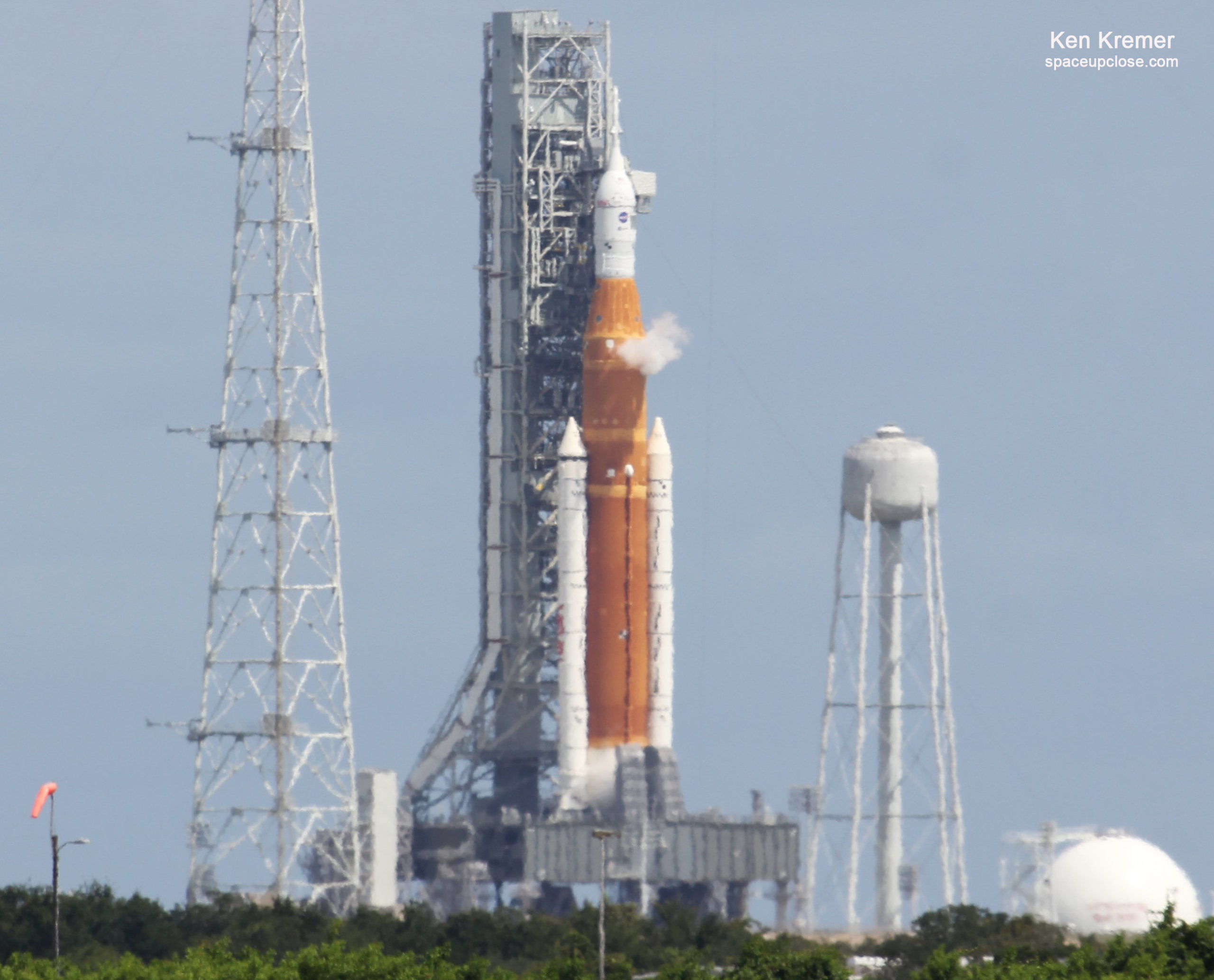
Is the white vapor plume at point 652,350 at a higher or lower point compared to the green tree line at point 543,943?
higher

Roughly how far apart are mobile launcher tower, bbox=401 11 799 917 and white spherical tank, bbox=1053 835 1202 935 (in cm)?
1104

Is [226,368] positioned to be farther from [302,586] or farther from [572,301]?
[572,301]

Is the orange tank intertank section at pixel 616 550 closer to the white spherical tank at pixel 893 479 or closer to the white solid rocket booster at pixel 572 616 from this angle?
the white solid rocket booster at pixel 572 616

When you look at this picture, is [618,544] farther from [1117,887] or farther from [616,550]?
[1117,887]

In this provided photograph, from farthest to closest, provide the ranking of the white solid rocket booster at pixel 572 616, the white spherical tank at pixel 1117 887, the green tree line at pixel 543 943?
the white solid rocket booster at pixel 572 616 → the white spherical tank at pixel 1117 887 → the green tree line at pixel 543 943

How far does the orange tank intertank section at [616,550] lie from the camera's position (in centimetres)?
13750

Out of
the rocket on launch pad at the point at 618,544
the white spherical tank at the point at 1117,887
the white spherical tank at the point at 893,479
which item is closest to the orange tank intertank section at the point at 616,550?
the rocket on launch pad at the point at 618,544

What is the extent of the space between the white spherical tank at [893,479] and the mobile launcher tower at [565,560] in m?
7.39

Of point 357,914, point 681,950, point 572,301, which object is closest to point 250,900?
point 357,914

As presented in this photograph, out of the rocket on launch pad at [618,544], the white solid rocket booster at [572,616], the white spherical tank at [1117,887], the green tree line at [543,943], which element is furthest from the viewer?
the rocket on launch pad at [618,544]

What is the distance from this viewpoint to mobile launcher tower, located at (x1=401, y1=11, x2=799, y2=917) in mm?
136750

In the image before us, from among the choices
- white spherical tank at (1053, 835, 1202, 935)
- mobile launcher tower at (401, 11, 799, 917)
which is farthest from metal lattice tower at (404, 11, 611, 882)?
white spherical tank at (1053, 835, 1202, 935)

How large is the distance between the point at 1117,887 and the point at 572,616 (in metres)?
23.4

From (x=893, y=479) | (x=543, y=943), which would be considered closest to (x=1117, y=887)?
(x=893, y=479)
